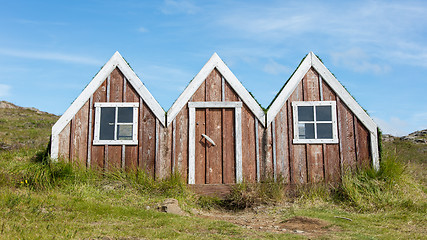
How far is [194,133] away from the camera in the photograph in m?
11.0

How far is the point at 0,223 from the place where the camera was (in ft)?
20.6

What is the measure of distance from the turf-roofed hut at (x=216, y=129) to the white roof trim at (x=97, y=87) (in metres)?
0.58

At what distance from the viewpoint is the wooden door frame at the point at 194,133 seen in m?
10.8

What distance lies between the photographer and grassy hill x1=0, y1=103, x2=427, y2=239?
6547mm

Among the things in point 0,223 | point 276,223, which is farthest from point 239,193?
point 0,223

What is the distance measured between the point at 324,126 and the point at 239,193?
3.43 meters

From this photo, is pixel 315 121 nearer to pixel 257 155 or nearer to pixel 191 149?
pixel 257 155

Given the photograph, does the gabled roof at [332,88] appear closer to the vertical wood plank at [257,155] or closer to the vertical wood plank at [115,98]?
the vertical wood plank at [257,155]

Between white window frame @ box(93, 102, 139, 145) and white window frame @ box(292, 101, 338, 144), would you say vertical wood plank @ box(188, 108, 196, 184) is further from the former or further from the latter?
white window frame @ box(292, 101, 338, 144)

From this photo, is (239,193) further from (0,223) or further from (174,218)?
(0,223)

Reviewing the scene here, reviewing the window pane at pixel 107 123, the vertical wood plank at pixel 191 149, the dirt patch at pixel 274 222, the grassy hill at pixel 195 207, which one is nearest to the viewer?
the grassy hill at pixel 195 207

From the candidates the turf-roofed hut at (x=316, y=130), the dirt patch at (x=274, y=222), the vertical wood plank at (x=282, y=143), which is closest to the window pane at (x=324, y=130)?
the turf-roofed hut at (x=316, y=130)

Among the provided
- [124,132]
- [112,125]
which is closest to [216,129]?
[124,132]

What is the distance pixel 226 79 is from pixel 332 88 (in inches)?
132
